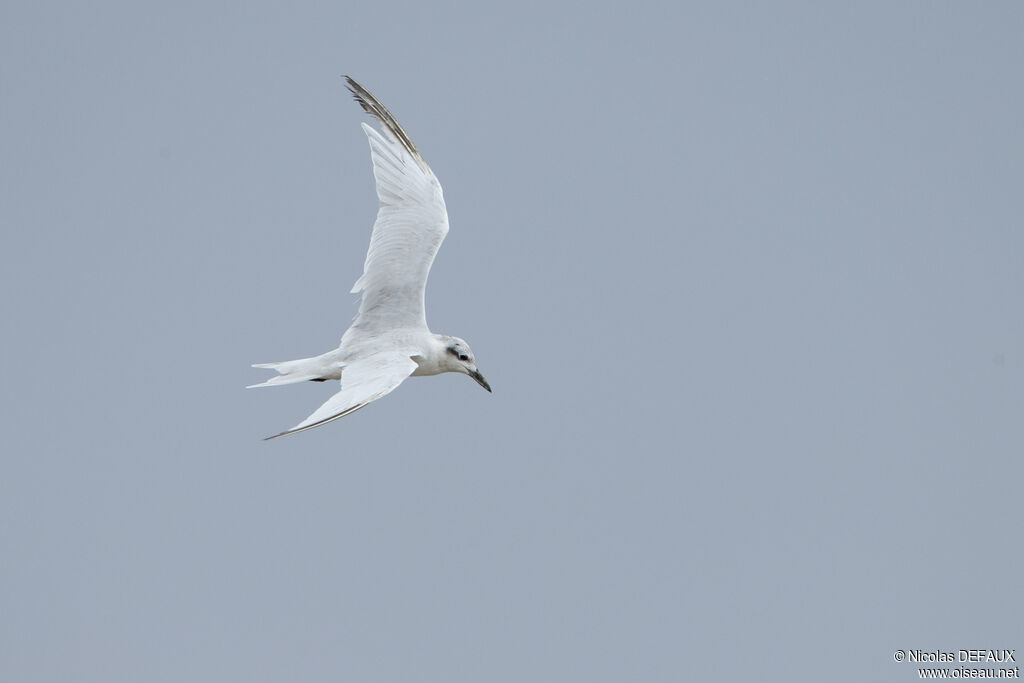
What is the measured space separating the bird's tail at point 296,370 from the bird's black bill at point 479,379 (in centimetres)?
229

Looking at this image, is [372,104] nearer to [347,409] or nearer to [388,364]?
[388,364]

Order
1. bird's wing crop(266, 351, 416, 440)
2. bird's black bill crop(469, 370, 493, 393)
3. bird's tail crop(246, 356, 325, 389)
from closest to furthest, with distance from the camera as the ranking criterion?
bird's wing crop(266, 351, 416, 440), bird's tail crop(246, 356, 325, 389), bird's black bill crop(469, 370, 493, 393)

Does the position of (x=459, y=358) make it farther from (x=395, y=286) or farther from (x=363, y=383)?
(x=363, y=383)

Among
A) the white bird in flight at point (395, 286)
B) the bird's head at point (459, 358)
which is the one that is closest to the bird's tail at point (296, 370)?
the white bird in flight at point (395, 286)

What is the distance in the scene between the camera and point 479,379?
18156 mm

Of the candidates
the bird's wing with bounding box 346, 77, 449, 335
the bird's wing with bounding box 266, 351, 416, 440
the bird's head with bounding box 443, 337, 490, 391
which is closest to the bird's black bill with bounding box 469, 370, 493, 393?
the bird's head with bounding box 443, 337, 490, 391

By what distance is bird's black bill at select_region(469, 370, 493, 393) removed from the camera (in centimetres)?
1806

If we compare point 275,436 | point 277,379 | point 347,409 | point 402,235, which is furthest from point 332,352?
point 275,436

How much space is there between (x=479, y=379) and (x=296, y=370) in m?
2.70

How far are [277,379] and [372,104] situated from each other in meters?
4.57

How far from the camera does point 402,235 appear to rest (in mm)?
18391

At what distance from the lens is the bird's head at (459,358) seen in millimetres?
17625

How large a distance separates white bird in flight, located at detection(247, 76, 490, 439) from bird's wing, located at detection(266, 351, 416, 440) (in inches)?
1.1

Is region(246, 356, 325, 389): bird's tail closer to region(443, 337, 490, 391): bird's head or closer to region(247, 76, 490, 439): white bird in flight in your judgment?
region(247, 76, 490, 439): white bird in flight
